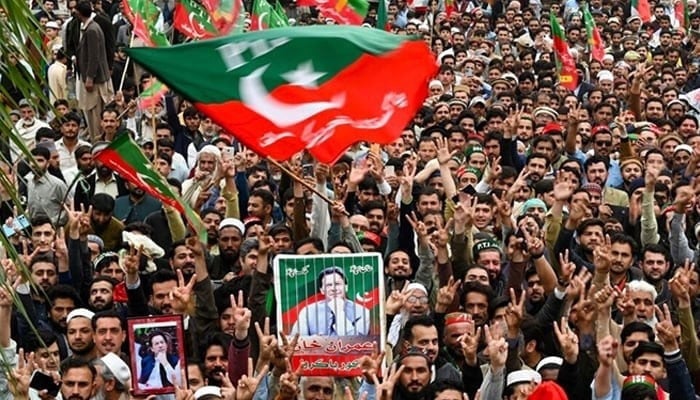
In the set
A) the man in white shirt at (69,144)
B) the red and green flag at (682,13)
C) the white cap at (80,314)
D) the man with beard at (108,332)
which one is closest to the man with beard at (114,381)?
the man with beard at (108,332)

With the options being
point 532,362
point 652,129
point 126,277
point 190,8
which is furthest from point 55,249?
point 652,129

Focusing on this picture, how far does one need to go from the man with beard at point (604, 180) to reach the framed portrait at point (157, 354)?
5.55 m

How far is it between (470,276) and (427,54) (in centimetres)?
146

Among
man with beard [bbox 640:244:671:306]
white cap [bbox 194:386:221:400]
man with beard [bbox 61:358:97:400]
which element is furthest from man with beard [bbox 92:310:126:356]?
man with beard [bbox 640:244:671:306]

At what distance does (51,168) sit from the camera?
12.3 meters

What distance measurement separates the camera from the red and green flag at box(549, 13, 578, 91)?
18484 mm

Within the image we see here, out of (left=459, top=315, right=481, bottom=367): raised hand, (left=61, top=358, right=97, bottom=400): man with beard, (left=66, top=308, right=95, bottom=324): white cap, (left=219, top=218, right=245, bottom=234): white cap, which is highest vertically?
(left=219, top=218, right=245, bottom=234): white cap

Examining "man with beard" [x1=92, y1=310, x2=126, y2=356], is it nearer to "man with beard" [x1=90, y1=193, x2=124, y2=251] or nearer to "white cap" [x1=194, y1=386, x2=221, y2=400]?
"white cap" [x1=194, y1=386, x2=221, y2=400]

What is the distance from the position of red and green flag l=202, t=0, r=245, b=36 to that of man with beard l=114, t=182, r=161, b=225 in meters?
3.61

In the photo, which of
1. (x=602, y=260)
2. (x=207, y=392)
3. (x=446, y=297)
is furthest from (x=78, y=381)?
(x=602, y=260)

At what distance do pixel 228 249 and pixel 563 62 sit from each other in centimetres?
928

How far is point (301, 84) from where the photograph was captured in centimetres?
830

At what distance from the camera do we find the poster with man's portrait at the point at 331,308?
23.3 feet

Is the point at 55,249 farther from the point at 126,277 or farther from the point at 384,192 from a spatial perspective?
the point at 384,192
